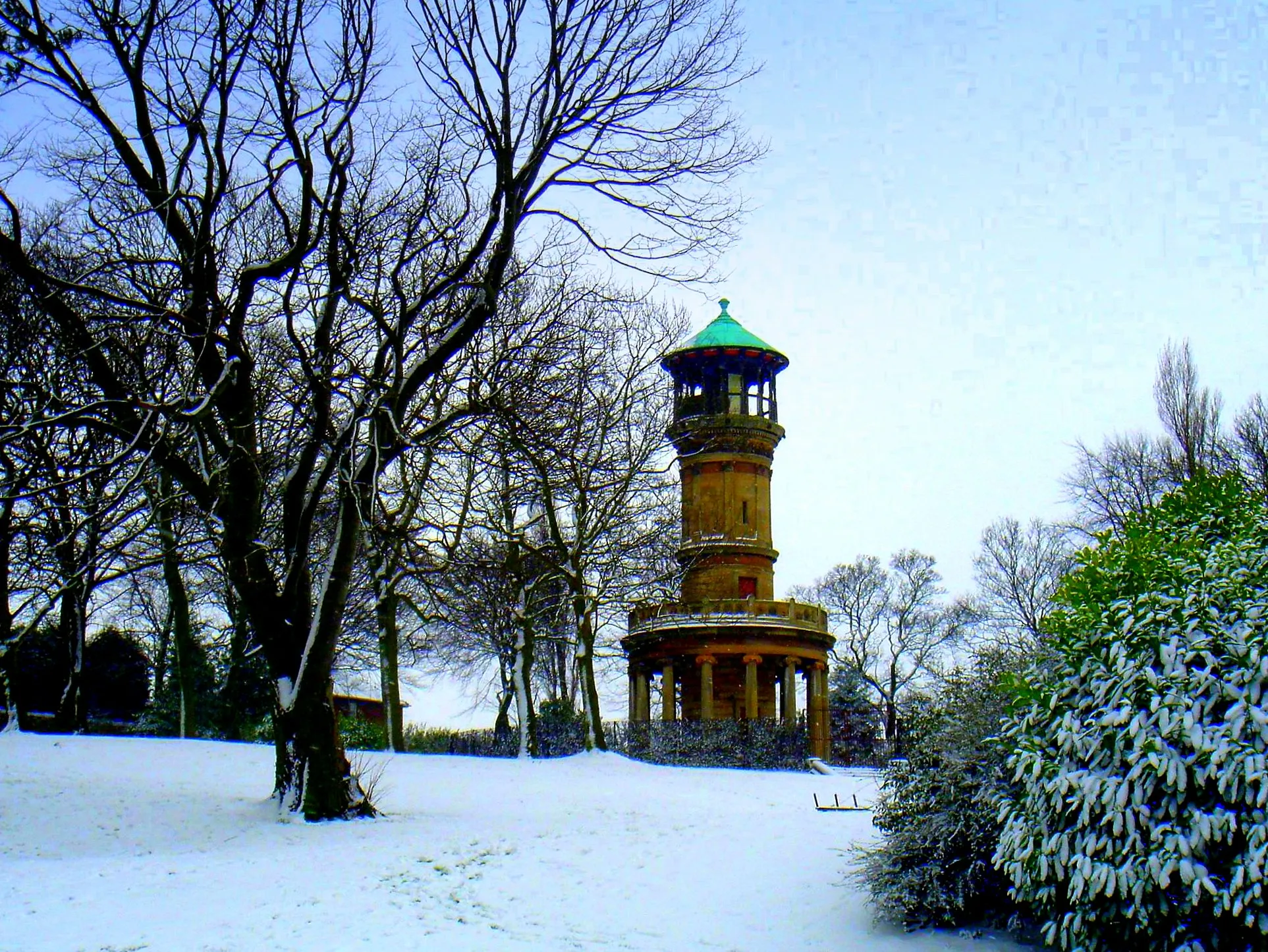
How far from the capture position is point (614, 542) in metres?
33.8

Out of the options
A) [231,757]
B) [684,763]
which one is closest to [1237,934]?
[231,757]

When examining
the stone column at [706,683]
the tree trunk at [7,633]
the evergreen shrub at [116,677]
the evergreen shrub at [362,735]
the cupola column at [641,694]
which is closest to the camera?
the tree trunk at [7,633]

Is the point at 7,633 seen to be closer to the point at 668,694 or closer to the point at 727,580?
the point at 668,694

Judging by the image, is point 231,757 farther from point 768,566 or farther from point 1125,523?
point 768,566

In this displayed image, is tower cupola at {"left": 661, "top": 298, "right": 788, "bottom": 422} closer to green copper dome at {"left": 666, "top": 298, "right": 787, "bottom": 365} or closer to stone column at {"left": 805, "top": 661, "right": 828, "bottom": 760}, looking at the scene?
green copper dome at {"left": 666, "top": 298, "right": 787, "bottom": 365}

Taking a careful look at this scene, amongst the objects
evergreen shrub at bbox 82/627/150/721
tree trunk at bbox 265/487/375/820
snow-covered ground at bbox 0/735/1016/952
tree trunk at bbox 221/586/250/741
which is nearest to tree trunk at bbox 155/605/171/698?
evergreen shrub at bbox 82/627/150/721

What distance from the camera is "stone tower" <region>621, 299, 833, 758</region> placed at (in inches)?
1588

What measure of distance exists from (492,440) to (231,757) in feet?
33.9

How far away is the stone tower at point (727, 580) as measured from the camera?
132 feet

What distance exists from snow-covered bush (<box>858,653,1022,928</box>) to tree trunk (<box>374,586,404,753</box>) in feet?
68.0

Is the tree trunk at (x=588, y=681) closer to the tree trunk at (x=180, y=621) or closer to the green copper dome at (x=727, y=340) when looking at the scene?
the tree trunk at (x=180, y=621)

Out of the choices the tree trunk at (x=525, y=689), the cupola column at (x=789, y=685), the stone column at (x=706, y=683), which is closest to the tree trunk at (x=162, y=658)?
the tree trunk at (x=525, y=689)

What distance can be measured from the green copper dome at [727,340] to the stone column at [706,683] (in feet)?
37.0

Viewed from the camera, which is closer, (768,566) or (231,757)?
(231,757)
